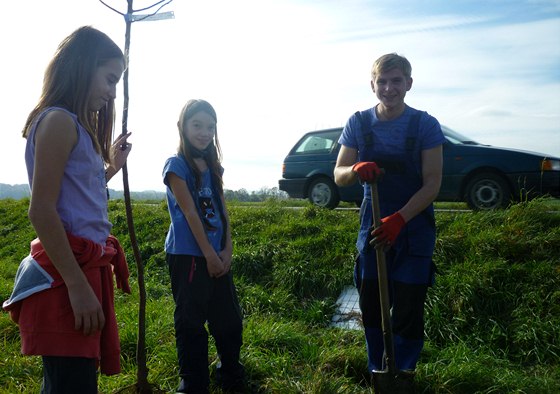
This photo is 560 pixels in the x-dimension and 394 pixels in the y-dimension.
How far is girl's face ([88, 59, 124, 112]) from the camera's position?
1856 mm

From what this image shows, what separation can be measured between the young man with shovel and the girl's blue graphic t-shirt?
2.54ft

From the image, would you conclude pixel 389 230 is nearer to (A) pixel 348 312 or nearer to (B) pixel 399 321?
(B) pixel 399 321

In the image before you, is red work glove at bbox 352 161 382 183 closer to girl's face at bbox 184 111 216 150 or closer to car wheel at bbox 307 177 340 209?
girl's face at bbox 184 111 216 150

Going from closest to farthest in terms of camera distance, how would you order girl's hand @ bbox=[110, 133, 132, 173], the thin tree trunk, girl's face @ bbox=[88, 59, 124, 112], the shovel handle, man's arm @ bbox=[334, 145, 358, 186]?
1. girl's face @ bbox=[88, 59, 124, 112]
2. girl's hand @ bbox=[110, 133, 132, 173]
3. the thin tree trunk
4. the shovel handle
5. man's arm @ bbox=[334, 145, 358, 186]

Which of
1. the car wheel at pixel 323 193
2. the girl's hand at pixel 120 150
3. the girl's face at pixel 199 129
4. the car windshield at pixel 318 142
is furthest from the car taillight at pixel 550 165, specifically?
the girl's hand at pixel 120 150

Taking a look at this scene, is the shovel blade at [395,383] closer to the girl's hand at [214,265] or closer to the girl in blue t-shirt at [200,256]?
the girl in blue t-shirt at [200,256]

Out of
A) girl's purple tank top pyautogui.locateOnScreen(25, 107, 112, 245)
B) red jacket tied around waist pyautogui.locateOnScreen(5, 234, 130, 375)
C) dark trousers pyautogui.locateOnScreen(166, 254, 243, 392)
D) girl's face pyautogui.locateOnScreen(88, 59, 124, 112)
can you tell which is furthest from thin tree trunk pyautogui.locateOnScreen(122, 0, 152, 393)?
red jacket tied around waist pyautogui.locateOnScreen(5, 234, 130, 375)

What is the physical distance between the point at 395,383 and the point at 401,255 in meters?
0.66

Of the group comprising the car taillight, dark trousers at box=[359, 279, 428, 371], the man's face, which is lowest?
dark trousers at box=[359, 279, 428, 371]

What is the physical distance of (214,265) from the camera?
2824 millimetres

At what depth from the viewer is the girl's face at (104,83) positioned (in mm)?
1856

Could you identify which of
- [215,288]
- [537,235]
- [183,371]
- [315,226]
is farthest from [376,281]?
[315,226]

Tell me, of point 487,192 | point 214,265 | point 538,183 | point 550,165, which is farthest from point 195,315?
point 550,165

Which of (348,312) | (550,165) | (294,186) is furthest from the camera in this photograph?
(294,186)
